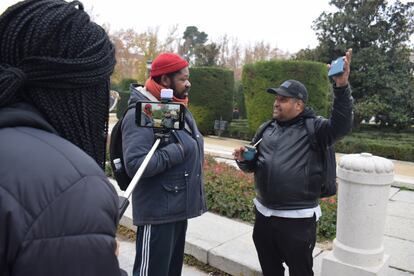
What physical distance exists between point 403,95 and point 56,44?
1783cm

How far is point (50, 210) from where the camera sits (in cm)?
81

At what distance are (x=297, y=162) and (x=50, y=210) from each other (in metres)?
2.22

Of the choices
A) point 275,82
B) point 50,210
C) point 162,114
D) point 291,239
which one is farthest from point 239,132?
point 50,210

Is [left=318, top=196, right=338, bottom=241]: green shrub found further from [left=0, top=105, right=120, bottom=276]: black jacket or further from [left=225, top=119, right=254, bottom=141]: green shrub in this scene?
[left=225, top=119, right=254, bottom=141]: green shrub

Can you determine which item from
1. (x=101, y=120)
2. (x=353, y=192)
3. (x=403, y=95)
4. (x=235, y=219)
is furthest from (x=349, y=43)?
(x=101, y=120)

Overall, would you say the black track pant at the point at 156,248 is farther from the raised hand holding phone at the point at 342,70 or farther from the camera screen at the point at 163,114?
the raised hand holding phone at the point at 342,70

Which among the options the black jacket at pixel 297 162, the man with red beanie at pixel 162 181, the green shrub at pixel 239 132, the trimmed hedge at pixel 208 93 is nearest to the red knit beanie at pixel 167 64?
the man with red beanie at pixel 162 181

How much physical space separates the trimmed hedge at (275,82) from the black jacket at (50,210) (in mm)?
12936

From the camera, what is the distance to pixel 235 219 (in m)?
5.15

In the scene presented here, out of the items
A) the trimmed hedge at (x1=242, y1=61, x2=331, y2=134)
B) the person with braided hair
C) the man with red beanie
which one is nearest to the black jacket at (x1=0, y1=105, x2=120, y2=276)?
the person with braided hair

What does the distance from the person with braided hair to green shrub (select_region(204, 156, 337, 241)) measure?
4063 millimetres

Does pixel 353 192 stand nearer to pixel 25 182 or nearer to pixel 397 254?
pixel 397 254

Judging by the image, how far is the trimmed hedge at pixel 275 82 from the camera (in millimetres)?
13367

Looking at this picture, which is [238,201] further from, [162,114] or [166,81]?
[162,114]
